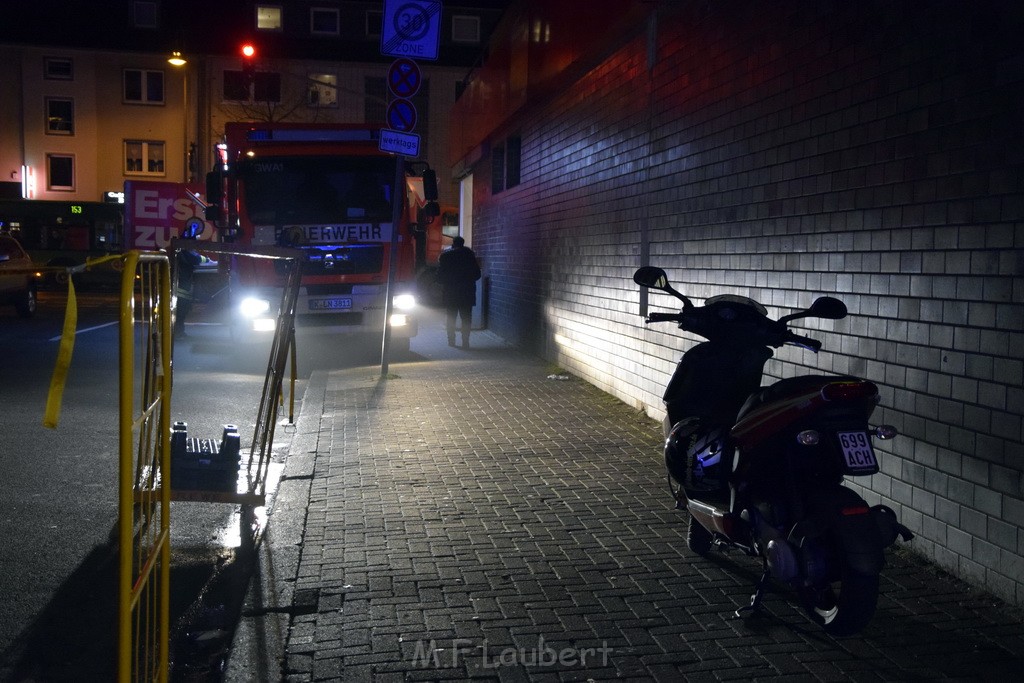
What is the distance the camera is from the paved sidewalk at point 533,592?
13.2ft

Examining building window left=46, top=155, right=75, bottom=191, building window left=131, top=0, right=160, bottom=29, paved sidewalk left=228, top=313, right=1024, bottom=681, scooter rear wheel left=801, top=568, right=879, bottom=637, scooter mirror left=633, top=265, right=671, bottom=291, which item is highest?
building window left=131, top=0, right=160, bottom=29

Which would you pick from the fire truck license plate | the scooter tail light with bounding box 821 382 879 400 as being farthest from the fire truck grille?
the scooter tail light with bounding box 821 382 879 400

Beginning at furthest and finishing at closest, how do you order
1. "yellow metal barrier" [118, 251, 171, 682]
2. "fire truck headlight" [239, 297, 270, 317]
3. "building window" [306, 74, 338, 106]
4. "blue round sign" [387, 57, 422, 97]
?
"building window" [306, 74, 338, 106] → "fire truck headlight" [239, 297, 270, 317] → "blue round sign" [387, 57, 422, 97] → "yellow metal barrier" [118, 251, 171, 682]

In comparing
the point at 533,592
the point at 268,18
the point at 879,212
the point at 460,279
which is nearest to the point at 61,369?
the point at 533,592

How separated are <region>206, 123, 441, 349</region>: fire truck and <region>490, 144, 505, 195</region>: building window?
16.0ft

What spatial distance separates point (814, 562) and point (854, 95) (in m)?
3.14

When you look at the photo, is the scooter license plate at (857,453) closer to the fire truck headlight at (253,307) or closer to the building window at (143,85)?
the fire truck headlight at (253,307)

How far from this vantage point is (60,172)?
46.4m

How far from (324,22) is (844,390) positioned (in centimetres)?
4954

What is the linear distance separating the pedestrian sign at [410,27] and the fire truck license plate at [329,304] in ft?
12.5

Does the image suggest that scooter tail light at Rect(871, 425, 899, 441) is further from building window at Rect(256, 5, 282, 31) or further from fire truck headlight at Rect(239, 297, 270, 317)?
building window at Rect(256, 5, 282, 31)

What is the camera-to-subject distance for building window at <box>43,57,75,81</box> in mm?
46219

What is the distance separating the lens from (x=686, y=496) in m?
5.17

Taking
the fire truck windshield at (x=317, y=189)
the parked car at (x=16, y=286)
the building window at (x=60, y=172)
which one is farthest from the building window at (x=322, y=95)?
the fire truck windshield at (x=317, y=189)
